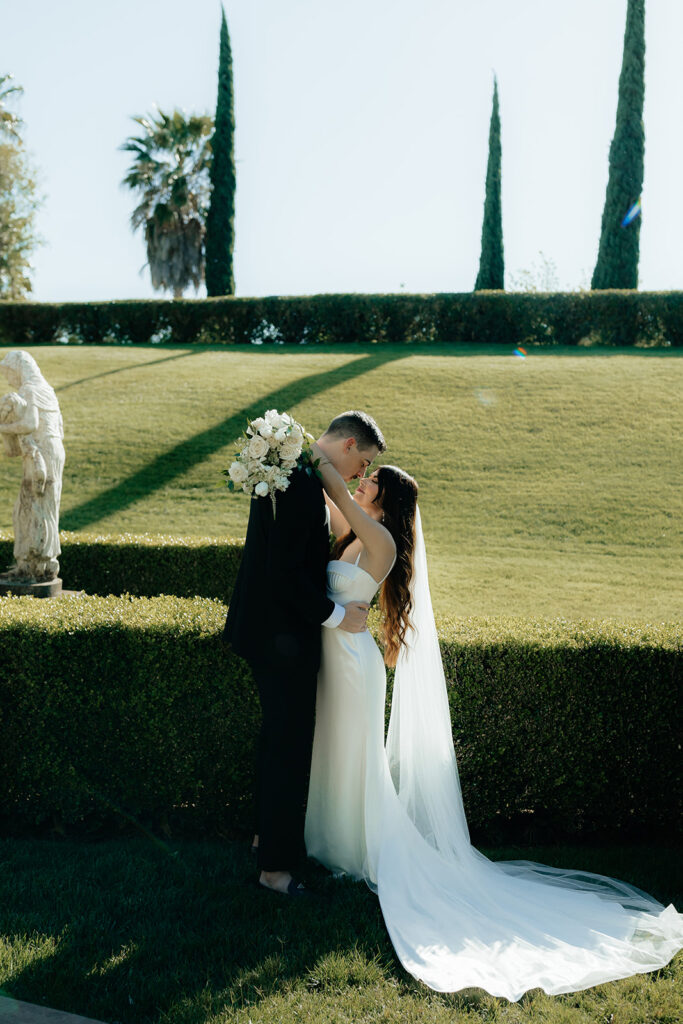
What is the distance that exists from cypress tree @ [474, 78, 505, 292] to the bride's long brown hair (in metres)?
24.2

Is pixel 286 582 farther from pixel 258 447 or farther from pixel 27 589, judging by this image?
pixel 27 589

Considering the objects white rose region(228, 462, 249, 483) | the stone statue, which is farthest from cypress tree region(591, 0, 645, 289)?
white rose region(228, 462, 249, 483)

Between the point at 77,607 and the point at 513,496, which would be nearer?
the point at 77,607

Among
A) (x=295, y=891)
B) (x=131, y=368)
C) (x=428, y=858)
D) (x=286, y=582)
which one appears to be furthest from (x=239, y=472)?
(x=131, y=368)

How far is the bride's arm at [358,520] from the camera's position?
12.6 feet

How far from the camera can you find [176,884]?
3.90 meters

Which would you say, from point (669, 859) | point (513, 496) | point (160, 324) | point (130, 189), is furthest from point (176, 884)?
point (130, 189)

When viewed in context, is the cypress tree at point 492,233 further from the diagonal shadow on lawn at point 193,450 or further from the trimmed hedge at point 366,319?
the diagonal shadow on lawn at point 193,450

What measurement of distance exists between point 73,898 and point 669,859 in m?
3.10

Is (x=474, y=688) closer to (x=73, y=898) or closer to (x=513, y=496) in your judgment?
(x=73, y=898)

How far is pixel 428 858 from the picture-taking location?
398 cm

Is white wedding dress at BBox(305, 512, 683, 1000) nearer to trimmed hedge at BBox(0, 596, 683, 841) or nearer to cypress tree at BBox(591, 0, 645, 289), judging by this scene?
trimmed hedge at BBox(0, 596, 683, 841)

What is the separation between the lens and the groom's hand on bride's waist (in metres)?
3.95

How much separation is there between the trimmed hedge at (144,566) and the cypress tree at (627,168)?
19470 millimetres
